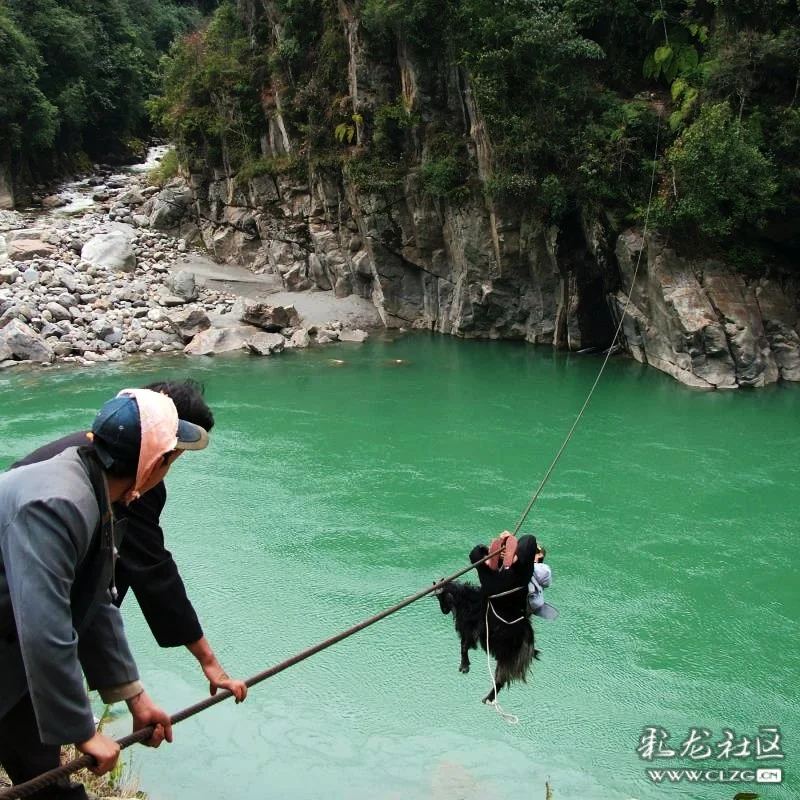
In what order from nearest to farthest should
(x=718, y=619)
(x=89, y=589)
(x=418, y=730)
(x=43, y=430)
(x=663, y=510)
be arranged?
(x=89, y=589)
(x=418, y=730)
(x=718, y=619)
(x=663, y=510)
(x=43, y=430)

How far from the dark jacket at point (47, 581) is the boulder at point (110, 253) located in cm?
1712

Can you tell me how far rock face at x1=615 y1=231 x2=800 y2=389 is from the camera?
10.9 metres

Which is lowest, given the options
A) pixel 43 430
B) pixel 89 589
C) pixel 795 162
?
pixel 43 430

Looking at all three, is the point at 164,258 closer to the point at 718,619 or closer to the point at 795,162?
the point at 795,162

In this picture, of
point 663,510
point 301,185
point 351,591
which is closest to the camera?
point 351,591

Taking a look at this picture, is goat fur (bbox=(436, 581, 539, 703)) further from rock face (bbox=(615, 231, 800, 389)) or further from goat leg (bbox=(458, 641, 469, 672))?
rock face (bbox=(615, 231, 800, 389))

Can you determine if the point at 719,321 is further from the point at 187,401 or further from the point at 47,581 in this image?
the point at 47,581

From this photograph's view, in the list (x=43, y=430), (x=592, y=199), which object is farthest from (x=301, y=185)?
(x=43, y=430)

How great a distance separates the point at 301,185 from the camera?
1789cm

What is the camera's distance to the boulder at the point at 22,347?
1334 cm

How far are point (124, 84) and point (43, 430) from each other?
798 inches

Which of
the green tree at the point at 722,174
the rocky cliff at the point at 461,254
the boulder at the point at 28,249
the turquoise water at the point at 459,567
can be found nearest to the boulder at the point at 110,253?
the boulder at the point at 28,249

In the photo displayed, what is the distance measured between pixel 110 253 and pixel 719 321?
1310 centimetres

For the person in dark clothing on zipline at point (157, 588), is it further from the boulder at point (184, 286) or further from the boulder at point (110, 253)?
the boulder at point (110, 253)
